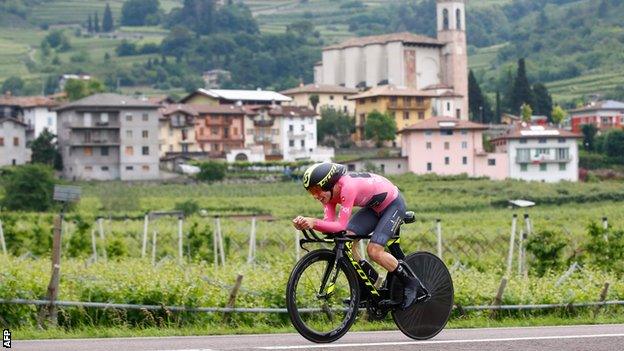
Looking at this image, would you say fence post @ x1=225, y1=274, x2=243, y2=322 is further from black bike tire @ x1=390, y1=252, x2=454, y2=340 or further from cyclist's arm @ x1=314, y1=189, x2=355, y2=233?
cyclist's arm @ x1=314, y1=189, x2=355, y2=233

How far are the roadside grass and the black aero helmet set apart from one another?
6.61 ft

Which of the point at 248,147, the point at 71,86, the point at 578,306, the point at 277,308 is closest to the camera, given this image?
the point at 277,308

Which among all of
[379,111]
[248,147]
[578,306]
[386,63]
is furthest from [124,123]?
[578,306]

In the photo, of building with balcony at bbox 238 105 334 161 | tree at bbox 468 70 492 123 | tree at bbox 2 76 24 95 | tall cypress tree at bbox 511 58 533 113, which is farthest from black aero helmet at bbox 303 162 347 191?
tree at bbox 2 76 24 95

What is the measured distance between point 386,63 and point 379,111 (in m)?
22.0

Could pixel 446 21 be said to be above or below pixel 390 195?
above

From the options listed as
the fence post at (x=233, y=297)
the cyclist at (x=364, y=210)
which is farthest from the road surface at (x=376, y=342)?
the fence post at (x=233, y=297)

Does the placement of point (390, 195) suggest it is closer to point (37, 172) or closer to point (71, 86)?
point (37, 172)

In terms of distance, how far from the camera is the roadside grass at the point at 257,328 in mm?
11617

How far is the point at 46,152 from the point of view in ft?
336

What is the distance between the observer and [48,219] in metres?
56.9

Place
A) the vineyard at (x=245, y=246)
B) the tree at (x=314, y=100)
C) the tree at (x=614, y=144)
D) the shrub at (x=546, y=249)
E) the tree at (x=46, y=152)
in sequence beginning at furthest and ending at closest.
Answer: the tree at (x=314, y=100)
the tree at (x=614, y=144)
the tree at (x=46, y=152)
the shrub at (x=546, y=249)
the vineyard at (x=245, y=246)

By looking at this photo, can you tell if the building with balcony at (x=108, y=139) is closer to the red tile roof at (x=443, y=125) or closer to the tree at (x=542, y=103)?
the red tile roof at (x=443, y=125)

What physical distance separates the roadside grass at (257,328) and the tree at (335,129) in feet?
365
